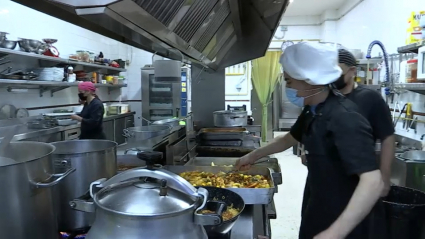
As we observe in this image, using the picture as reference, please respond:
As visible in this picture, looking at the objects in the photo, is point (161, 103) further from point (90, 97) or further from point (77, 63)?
point (90, 97)

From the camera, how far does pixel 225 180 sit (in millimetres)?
1925

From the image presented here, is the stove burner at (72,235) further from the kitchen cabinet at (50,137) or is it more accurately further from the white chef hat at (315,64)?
the kitchen cabinet at (50,137)

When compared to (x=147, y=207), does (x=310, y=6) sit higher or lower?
higher

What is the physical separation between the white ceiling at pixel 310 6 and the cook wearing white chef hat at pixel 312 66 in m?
5.63

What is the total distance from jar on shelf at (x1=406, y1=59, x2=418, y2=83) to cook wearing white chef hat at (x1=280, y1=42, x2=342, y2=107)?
232 centimetres

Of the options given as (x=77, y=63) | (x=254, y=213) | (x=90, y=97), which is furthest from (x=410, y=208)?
(x=77, y=63)

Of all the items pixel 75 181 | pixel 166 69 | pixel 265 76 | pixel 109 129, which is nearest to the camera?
pixel 75 181

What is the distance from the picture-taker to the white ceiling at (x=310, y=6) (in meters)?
6.70

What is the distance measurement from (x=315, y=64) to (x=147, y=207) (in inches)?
37.4

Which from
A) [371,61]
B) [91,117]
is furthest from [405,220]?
[91,117]

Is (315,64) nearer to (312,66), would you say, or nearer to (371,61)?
(312,66)

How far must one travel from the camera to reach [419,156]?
282 cm

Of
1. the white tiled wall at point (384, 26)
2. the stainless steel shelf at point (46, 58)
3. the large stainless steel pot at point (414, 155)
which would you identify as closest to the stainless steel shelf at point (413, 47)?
the white tiled wall at point (384, 26)

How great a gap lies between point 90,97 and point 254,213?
3.02m
